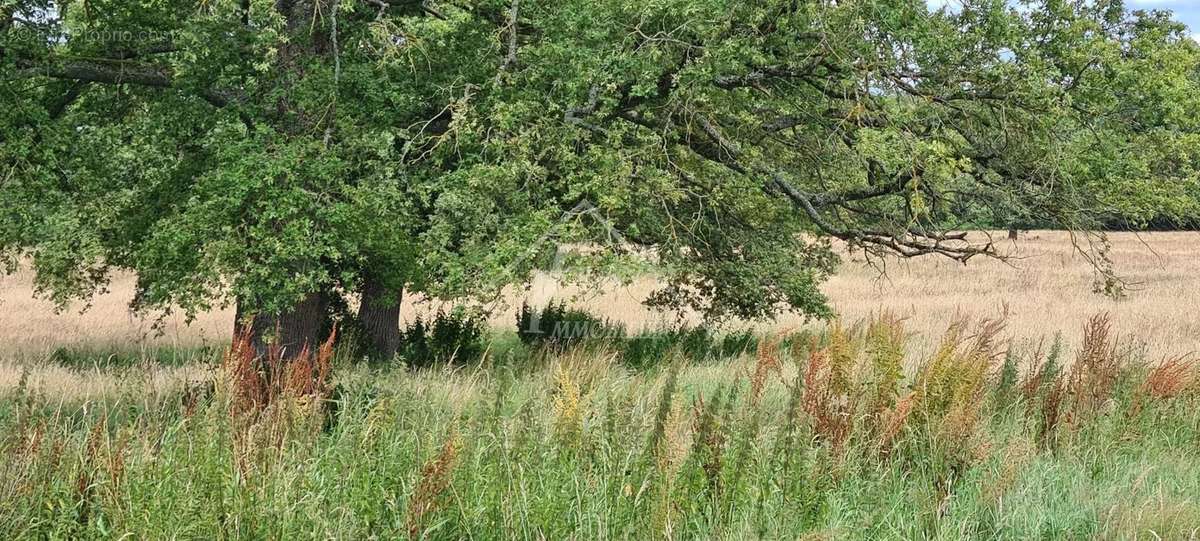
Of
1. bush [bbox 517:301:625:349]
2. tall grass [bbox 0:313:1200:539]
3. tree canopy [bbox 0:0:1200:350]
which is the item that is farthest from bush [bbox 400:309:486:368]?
tall grass [bbox 0:313:1200:539]

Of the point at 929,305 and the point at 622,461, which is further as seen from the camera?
the point at 929,305

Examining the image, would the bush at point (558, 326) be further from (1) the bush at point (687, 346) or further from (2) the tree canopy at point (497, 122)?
(2) the tree canopy at point (497, 122)

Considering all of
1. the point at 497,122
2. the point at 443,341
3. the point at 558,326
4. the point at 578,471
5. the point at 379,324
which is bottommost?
the point at 443,341

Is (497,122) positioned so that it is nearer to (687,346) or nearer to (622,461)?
A: (687,346)

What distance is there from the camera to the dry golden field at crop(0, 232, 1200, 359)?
15.4 m

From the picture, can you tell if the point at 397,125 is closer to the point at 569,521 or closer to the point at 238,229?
the point at 238,229

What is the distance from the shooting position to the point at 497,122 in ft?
29.1

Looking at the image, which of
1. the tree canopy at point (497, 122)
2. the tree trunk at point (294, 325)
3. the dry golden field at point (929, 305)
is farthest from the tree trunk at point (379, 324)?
the tree trunk at point (294, 325)

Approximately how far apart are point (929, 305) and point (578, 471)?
17.7m

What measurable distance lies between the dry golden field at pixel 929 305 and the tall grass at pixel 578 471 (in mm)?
4195

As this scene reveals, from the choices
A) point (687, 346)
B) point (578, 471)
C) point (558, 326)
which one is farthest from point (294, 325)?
point (578, 471)

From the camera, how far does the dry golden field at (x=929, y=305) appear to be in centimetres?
1537

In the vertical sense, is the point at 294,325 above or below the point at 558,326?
above

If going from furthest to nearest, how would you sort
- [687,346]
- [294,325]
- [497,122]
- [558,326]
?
[558,326] → [687,346] → [294,325] → [497,122]
